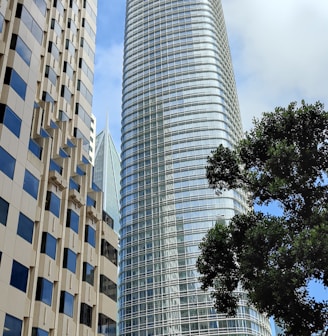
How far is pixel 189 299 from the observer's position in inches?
3211

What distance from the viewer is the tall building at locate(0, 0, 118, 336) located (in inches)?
950

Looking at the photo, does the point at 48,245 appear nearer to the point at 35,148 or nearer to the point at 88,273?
the point at 88,273

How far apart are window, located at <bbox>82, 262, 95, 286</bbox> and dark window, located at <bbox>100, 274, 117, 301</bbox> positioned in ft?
4.54

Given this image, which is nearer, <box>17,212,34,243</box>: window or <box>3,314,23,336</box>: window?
<box>3,314,23,336</box>: window

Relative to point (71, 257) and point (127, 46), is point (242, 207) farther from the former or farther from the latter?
point (71, 257)

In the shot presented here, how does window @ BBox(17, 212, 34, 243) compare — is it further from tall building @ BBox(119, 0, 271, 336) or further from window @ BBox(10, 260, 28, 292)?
tall building @ BBox(119, 0, 271, 336)

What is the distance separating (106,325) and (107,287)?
278 centimetres

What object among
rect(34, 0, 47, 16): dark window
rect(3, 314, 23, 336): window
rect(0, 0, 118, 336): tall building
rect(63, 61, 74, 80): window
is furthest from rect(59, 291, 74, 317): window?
rect(34, 0, 47, 16): dark window

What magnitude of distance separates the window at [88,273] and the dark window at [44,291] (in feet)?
16.1

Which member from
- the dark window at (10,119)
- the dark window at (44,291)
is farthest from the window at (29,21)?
the dark window at (44,291)

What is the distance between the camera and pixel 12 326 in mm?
Result: 22781

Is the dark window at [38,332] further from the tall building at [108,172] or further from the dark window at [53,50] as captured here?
the tall building at [108,172]

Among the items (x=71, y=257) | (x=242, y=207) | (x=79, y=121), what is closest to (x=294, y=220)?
(x=71, y=257)

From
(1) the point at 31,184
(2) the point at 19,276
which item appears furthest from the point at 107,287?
(1) the point at 31,184
